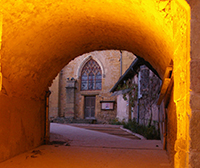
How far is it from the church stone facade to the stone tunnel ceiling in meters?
11.8

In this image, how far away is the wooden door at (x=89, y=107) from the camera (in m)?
17.8

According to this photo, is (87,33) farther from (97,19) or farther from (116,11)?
(116,11)

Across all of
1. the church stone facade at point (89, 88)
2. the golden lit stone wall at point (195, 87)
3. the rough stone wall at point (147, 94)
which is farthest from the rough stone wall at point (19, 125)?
the church stone facade at point (89, 88)

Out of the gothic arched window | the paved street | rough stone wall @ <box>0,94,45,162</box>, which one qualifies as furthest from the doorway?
the paved street

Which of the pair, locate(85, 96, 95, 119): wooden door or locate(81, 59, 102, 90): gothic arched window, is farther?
locate(81, 59, 102, 90): gothic arched window

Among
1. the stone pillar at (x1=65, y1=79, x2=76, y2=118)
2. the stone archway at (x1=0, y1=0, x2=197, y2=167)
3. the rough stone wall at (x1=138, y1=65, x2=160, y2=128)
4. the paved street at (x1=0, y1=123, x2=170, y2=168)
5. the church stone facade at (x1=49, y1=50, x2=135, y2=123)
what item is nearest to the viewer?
the stone archway at (x1=0, y1=0, x2=197, y2=167)

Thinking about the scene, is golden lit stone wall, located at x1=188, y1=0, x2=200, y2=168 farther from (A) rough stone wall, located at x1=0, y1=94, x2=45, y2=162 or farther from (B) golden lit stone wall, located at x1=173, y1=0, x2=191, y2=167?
(A) rough stone wall, located at x1=0, y1=94, x2=45, y2=162

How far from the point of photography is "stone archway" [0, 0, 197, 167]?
1914mm

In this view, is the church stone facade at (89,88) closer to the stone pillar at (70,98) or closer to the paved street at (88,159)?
the stone pillar at (70,98)

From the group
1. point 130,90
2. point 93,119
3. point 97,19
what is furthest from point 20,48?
point 93,119

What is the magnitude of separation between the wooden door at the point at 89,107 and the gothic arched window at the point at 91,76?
919 mm

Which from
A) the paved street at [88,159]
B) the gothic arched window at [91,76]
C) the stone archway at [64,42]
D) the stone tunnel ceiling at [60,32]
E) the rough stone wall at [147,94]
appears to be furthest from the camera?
the gothic arched window at [91,76]

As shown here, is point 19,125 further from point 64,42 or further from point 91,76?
point 91,76

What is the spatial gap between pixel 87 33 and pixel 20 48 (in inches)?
60.0
